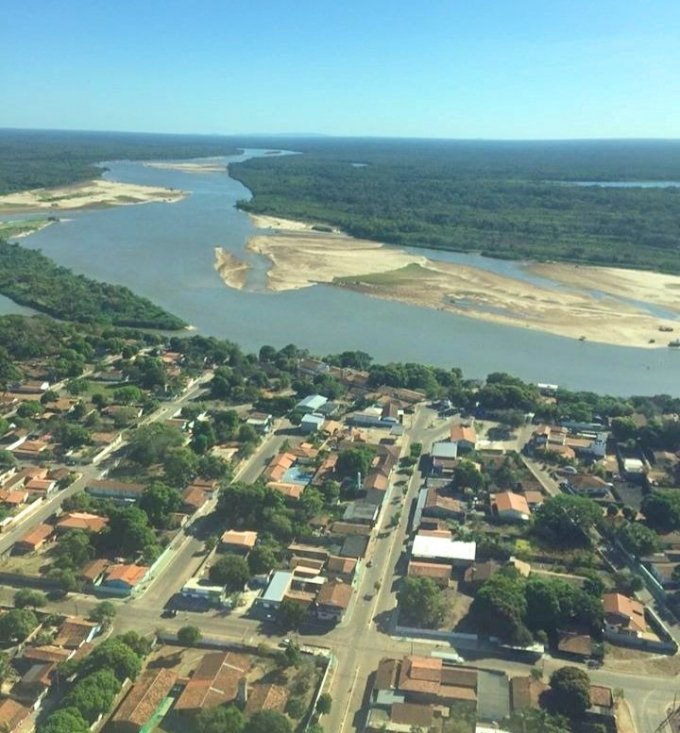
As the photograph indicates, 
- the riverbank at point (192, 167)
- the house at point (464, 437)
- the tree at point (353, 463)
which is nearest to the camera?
the tree at point (353, 463)

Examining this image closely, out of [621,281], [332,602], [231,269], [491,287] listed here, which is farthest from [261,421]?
[621,281]

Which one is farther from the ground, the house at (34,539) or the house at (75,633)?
the house at (75,633)

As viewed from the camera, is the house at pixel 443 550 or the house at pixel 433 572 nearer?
the house at pixel 433 572

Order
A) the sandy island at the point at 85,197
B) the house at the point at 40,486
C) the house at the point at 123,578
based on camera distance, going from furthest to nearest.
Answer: the sandy island at the point at 85,197 → the house at the point at 40,486 → the house at the point at 123,578

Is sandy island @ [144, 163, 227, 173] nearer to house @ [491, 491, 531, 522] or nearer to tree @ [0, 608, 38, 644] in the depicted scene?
house @ [491, 491, 531, 522]

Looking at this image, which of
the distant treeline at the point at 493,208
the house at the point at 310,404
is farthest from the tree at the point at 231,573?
the distant treeline at the point at 493,208

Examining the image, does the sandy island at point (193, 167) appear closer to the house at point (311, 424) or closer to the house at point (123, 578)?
the house at point (311, 424)
